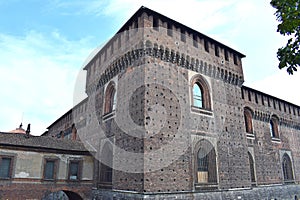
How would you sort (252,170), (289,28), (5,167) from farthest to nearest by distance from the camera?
(252,170)
(5,167)
(289,28)

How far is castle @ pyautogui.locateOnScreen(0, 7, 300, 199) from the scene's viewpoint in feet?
33.9

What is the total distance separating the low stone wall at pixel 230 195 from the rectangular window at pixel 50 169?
2519 millimetres

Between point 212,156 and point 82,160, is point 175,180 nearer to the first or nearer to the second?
point 212,156

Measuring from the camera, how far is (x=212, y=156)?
12133 millimetres

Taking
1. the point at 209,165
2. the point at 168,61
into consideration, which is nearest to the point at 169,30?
the point at 168,61

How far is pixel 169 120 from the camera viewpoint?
10.9 meters

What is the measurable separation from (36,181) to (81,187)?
251 centimetres

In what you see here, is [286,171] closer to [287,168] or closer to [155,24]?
[287,168]

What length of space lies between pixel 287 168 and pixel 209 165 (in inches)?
448

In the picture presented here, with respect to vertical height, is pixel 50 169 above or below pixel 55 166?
below

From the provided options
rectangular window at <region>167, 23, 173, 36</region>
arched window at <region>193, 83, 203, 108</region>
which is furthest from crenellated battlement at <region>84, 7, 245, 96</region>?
arched window at <region>193, 83, 203, 108</region>

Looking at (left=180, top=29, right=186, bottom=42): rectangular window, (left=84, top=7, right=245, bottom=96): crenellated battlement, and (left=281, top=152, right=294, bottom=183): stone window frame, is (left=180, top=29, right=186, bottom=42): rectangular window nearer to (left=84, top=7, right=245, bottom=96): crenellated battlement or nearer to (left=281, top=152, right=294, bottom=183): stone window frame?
(left=84, top=7, right=245, bottom=96): crenellated battlement

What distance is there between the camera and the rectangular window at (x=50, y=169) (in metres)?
12.7

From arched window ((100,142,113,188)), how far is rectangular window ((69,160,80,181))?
1.42 metres
